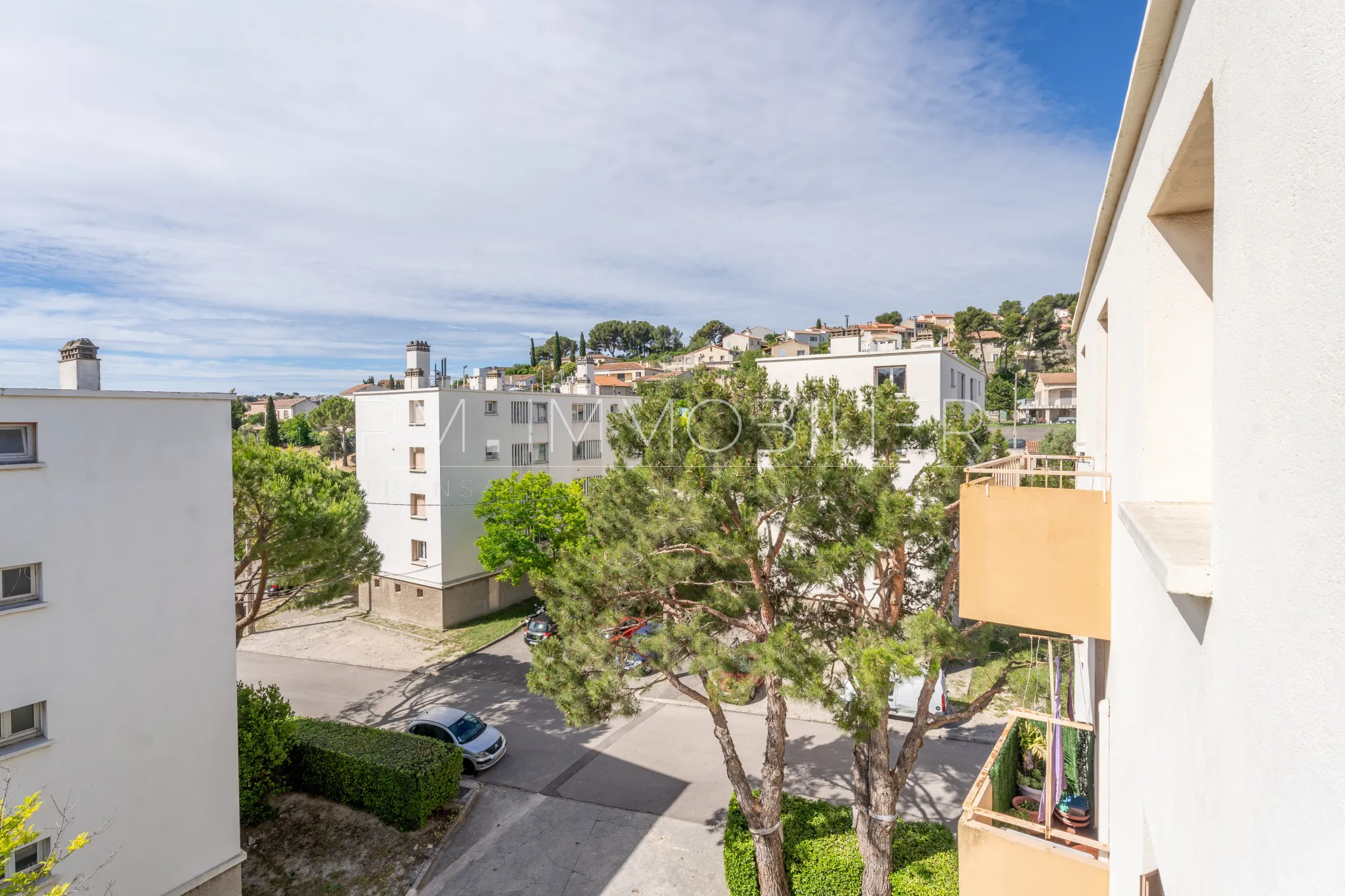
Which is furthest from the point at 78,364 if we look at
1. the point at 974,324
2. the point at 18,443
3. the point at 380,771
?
the point at 974,324

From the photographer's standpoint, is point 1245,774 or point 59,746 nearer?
point 1245,774

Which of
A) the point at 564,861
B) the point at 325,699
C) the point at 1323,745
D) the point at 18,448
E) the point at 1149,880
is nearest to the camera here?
the point at 1323,745

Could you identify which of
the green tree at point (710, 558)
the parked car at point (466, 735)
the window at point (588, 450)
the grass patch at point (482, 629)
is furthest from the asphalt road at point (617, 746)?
the window at point (588, 450)

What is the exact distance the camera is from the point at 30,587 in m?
8.06

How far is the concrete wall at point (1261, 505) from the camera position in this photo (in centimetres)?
130

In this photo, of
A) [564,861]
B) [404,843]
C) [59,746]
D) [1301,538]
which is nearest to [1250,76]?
[1301,538]

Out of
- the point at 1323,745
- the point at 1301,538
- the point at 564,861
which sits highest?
the point at 1301,538

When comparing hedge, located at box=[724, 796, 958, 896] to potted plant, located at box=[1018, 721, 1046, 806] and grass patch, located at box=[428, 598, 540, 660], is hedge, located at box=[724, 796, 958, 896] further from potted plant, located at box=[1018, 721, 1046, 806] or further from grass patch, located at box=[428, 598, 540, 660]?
grass patch, located at box=[428, 598, 540, 660]

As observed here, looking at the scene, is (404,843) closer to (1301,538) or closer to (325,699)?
(325,699)

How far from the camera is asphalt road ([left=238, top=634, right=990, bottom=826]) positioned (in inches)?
531

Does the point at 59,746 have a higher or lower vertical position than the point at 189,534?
lower

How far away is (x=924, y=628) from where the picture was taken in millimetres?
8094

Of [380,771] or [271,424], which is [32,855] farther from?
[271,424]

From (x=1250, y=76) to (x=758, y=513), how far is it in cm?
840
